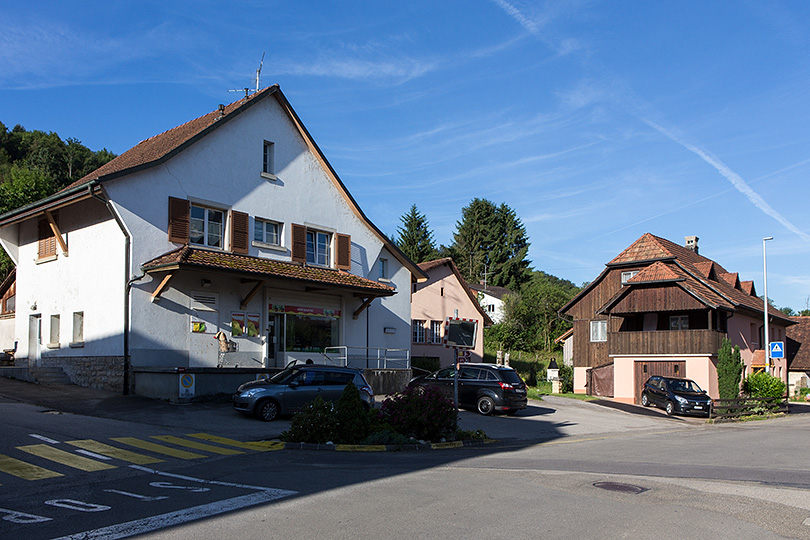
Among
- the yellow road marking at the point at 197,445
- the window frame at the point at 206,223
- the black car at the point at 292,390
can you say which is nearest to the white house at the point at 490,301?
the window frame at the point at 206,223

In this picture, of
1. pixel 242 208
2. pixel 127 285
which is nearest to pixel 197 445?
pixel 127 285

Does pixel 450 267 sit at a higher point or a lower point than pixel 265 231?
higher

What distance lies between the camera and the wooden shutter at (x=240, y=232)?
24.1m

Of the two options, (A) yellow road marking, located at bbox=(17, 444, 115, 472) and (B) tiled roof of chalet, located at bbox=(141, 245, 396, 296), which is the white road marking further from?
(B) tiled roof of chalet, located at bbox=(141, 245, 396, 296)

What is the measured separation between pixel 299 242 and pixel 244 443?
42.5ft

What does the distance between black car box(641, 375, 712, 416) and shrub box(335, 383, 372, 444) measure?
18662 millimetres

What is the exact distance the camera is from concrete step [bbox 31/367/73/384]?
75.2 feet

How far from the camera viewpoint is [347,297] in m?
28.3

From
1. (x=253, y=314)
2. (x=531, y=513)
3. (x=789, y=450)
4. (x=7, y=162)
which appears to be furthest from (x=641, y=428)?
(x=7, y=162)

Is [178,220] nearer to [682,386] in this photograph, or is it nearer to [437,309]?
[682,386]

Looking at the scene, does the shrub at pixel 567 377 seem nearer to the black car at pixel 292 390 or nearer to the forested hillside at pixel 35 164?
the black car at pixel 292 390

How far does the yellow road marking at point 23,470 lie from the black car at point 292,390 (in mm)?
7272

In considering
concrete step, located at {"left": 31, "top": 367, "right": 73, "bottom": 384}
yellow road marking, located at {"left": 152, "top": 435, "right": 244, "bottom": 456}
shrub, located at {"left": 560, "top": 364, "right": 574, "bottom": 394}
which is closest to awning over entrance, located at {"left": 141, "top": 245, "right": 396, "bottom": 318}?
concrete step, located at {"left": 31, "top": 367, "right": 73, "bottom": 384}

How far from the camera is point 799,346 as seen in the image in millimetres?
54062
